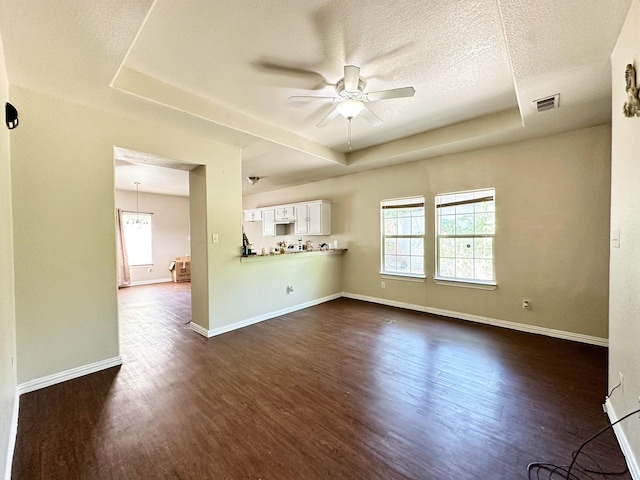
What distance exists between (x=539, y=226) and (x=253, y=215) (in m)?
6.54

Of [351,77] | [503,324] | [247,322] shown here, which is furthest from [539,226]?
[247,322]

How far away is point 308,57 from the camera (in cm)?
227

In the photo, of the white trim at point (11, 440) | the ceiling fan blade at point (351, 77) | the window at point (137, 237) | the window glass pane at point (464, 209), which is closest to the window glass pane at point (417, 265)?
the window glass pane at point (464, 209)

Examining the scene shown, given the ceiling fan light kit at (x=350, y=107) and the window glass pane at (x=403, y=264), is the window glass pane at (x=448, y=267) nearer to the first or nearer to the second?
the window glass pane at (x=403, y=264)

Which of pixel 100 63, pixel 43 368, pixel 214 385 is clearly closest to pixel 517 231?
pixel 214 385

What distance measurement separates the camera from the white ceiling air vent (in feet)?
8.34

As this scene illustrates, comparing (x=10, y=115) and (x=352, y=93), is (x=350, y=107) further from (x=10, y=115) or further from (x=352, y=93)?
(x=10, y=115)

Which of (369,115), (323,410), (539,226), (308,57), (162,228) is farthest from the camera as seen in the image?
(162,228)

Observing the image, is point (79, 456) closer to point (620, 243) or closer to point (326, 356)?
point (326, 356)

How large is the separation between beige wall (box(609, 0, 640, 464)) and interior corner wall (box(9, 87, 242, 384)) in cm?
405

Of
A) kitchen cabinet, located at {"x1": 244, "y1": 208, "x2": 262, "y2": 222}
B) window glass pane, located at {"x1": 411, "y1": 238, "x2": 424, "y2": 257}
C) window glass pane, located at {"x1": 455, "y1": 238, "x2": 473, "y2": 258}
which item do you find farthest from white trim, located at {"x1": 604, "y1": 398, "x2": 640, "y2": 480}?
kitchen cabinet, located at {"x1": 244, "y1": 208, "x2": 262, "y2": 222}

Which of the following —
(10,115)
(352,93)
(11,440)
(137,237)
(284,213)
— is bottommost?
(11,440)

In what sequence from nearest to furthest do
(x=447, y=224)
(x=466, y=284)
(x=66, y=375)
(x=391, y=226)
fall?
(x=66, y=375) → (x=466, y=284) → (x=447, y=224) → (x=391, y=226)

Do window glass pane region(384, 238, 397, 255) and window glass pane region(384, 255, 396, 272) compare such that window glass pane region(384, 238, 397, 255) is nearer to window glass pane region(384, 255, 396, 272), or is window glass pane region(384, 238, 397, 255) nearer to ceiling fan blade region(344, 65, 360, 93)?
window glass pane region(384, 255, 396, 272)
